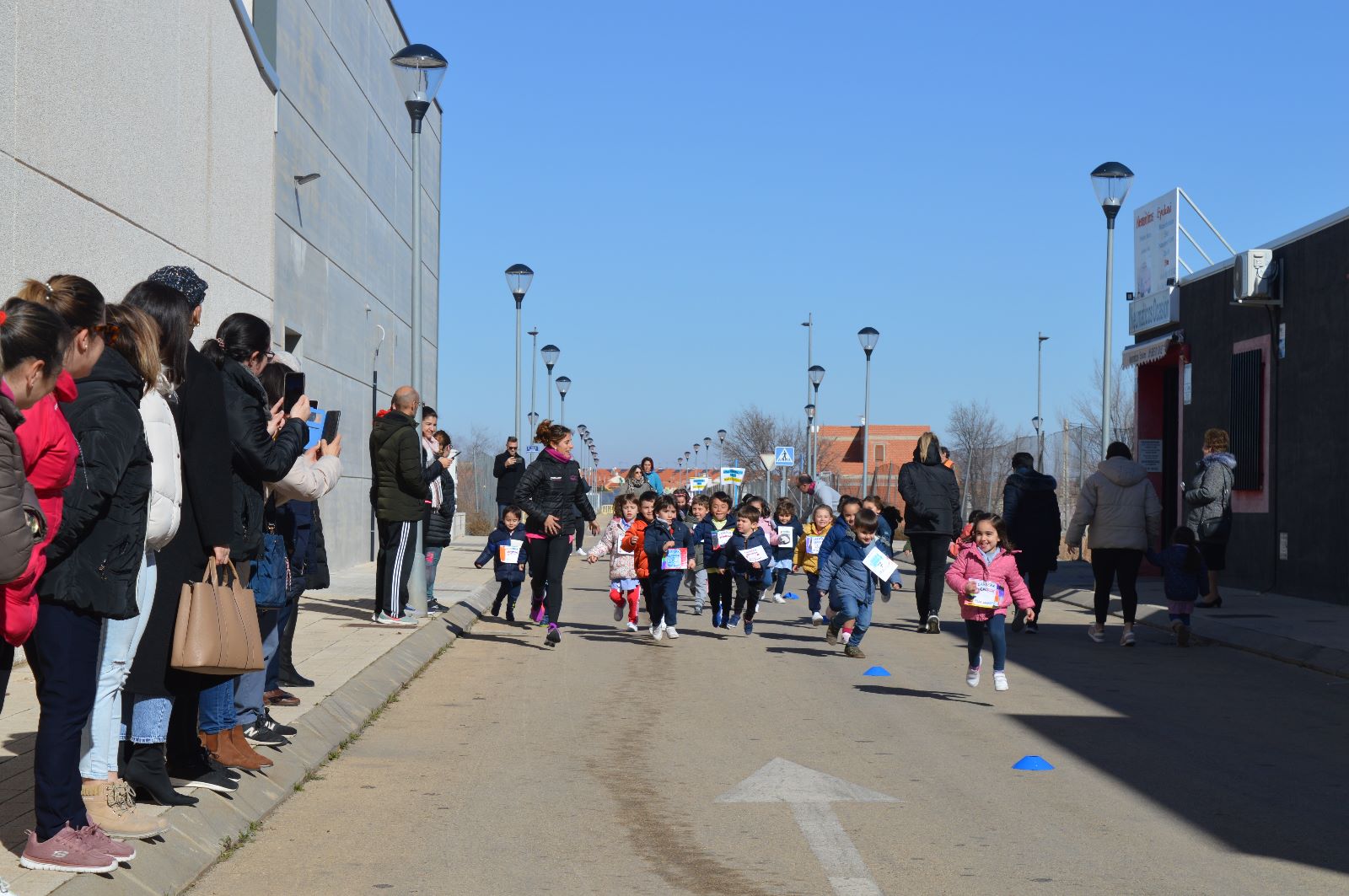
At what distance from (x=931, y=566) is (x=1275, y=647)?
3900mm

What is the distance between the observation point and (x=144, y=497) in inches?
218

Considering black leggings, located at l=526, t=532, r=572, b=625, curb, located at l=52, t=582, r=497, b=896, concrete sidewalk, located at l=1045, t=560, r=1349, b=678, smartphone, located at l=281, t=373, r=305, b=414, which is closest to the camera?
curb, located at l=52, t=582, r=497, b=896

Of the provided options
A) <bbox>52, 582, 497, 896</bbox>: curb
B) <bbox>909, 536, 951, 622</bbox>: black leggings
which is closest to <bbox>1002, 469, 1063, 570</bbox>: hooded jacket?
<bbox>909, 536, 951, 622</bbox>: black leggings

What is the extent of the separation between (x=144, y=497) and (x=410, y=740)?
4.19 metres

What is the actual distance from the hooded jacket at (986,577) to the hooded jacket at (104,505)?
7.17 metres

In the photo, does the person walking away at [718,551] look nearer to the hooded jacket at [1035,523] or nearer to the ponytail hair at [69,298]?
the hooded jacket at [1035,523]

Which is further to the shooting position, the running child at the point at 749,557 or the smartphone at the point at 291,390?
the running child at the point at 749,557

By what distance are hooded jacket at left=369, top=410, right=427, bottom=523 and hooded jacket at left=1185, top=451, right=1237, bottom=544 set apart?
916cm

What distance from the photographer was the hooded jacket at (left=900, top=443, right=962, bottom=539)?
56.1 feet

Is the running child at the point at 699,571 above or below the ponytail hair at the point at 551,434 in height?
below

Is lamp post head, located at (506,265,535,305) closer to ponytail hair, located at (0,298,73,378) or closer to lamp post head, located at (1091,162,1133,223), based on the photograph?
lamp post head, located at (1091,162,1133,223)

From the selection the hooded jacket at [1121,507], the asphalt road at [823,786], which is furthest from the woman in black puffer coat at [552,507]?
the hooded jacket at [1121,507]

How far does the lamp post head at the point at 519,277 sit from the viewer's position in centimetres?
3725

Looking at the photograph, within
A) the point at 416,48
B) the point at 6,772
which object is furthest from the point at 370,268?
the point at 6,772
